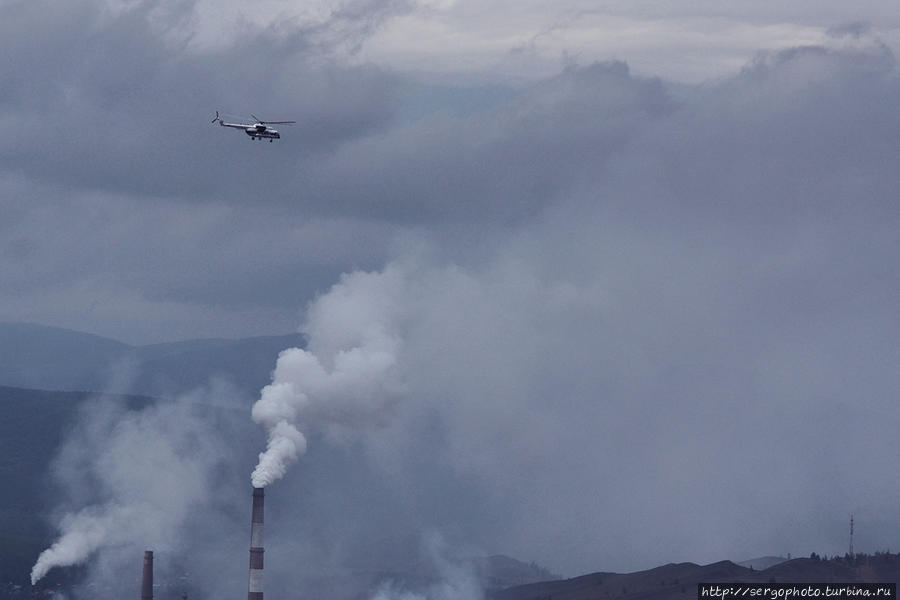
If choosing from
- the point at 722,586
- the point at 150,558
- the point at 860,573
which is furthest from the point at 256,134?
the point at 860,573

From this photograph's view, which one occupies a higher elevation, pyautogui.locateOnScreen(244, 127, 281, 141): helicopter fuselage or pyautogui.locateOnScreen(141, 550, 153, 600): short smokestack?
pyautogui.locateOnScreen(244, 127, 281, 141): helicopter fuselage

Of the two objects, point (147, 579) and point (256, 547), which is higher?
point (256, 547)

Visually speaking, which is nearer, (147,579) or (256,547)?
(256,547)

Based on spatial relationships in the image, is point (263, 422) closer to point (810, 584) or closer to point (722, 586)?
point (722, 586)

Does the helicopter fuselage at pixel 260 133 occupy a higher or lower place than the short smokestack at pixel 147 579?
higher

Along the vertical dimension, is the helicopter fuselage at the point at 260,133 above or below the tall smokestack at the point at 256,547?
above

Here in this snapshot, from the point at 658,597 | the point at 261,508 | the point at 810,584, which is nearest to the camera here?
the point at 261,508

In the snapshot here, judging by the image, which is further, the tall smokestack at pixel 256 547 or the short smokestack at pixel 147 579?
the short smokestack at pixel 147 579

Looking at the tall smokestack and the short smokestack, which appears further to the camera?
the short smokestack
